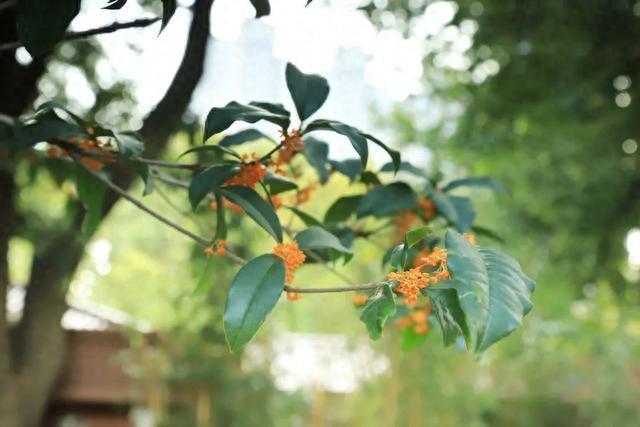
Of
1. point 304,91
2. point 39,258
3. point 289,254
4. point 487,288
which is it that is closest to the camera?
point 487,288

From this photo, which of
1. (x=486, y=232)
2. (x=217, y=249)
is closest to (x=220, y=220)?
(x=217, y=249)

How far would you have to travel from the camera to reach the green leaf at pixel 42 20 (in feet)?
1.94

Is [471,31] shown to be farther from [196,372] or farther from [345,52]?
[196,372]

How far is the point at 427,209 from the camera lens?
3.47 ft

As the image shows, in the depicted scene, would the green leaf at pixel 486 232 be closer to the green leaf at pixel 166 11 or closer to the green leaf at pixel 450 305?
the green leaf at pixel 450 305

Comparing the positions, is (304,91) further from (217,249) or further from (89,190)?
(89,190)

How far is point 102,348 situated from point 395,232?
12.0 ft

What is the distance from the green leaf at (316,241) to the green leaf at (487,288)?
0.13 metres

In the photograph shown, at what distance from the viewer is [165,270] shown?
429cm

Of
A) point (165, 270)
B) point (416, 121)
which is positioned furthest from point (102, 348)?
point (416, 121)

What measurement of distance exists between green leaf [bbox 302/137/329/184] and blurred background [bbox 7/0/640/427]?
241 mm

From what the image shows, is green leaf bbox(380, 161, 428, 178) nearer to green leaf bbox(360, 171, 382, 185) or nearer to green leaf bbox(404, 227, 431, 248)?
green leaf bbox(360, 171, 382, 185)

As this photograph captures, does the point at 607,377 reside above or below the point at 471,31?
below

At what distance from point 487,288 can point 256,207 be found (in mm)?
262
